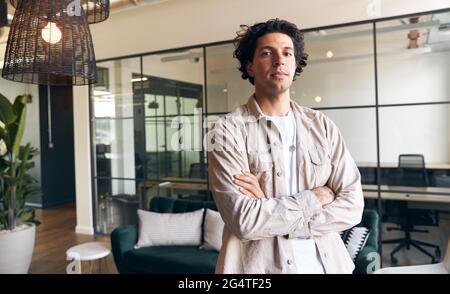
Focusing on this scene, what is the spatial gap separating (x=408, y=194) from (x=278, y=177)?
2.61 metres

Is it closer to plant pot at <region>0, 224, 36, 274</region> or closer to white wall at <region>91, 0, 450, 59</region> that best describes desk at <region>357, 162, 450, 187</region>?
white wall at <region>91, 0, 450, 59</region>

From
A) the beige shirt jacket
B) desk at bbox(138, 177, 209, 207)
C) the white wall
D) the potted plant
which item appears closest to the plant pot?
the potted plant

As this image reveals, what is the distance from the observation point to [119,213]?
4.59m

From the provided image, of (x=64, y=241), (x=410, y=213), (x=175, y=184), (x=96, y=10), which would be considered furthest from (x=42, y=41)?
(x=64, y=241)

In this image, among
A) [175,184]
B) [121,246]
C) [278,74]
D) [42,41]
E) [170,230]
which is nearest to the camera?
[278,74]

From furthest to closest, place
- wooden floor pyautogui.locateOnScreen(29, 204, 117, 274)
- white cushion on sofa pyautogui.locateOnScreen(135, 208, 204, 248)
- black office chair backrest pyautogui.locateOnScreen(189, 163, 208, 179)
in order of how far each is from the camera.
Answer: black office chair backrest pyautogui.locateOnScreen(189, 163, 208, 179)
wooden floor pyautogui.locateOnScreen(29, 204, 117, 274)
white cushion on sofa pyautogui.locateOnScreen(135, 208, 204, 248)

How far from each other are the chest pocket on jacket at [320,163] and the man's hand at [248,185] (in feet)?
0.55

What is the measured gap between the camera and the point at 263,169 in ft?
3.23

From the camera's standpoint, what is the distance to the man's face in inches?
37.2

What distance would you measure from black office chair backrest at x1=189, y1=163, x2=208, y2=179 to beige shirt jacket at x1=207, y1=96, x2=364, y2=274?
2.85 meters

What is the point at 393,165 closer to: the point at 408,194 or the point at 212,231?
the point at 408,194

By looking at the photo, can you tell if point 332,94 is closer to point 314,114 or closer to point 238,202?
point 314,114

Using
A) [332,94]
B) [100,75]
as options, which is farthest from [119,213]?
[332,94]
